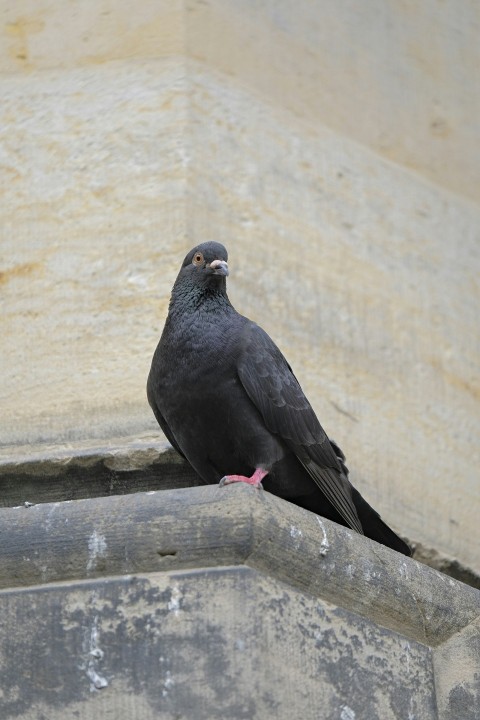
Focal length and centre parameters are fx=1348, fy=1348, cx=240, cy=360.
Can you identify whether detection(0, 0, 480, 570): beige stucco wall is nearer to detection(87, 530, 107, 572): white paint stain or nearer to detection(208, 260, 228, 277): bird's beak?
detection(208, 260, 228, 277): bird's beak

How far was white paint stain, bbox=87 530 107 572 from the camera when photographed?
337cm

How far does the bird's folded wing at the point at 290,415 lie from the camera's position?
401cm

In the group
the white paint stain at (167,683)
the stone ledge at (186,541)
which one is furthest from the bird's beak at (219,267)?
the white paint stain at (167,683)

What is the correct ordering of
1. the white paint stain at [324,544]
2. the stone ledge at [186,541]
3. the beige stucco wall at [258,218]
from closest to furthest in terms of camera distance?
the stone ledge at [186,541] → the white paint stain at [324,544] → the beige stucco wall at [258,218]

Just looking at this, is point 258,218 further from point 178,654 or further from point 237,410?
point 178,654

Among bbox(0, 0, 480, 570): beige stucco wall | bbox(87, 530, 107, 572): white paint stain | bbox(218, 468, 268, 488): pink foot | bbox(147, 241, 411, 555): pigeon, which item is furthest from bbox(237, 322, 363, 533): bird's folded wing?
bbox(87, 530, 107, 572): white paint stain

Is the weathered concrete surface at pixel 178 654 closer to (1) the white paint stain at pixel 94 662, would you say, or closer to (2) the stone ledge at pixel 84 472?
(1) the white paint stain at pixel 94 662

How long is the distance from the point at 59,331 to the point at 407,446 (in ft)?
4.38

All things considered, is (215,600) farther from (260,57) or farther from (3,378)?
(260,57)

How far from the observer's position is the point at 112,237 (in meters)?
4.87

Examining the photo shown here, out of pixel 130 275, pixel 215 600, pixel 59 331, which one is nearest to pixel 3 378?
pixel 59 331

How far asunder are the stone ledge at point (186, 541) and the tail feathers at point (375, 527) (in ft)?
1.93

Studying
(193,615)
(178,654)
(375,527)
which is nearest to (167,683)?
(178,654)

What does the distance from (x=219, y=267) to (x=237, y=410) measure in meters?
0.47
